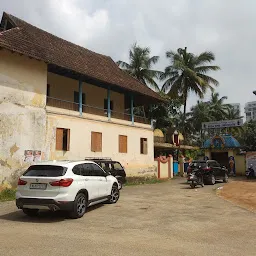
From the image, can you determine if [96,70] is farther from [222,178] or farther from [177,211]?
[177,211]

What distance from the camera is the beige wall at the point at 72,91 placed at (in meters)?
21.1

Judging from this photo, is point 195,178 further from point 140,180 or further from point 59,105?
point 59,105

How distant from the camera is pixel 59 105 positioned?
19.5 metres

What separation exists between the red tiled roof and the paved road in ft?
28.8

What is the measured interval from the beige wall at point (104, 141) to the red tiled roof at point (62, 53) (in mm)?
2871

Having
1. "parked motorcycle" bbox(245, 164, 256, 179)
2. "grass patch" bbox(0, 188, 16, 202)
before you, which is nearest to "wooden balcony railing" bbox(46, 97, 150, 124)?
"grass patch" bbox(0, 188, 16, 202)

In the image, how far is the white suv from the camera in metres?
8.84

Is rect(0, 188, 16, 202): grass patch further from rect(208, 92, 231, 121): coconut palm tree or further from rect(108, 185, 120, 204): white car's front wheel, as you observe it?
rect(208, 92, 231, 121): coconut palm tree

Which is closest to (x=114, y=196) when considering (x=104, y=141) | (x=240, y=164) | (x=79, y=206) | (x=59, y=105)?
(x=79, y=206)

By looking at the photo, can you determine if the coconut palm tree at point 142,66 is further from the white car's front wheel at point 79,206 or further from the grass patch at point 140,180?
the white car's front wheel at point 79,206

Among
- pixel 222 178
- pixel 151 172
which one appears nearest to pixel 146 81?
pixel 151 172

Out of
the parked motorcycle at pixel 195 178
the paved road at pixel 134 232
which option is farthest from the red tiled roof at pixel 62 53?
the paved road at pixel 134 232

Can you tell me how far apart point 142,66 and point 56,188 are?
29567 mm

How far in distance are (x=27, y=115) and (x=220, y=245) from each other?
41.2 feet
